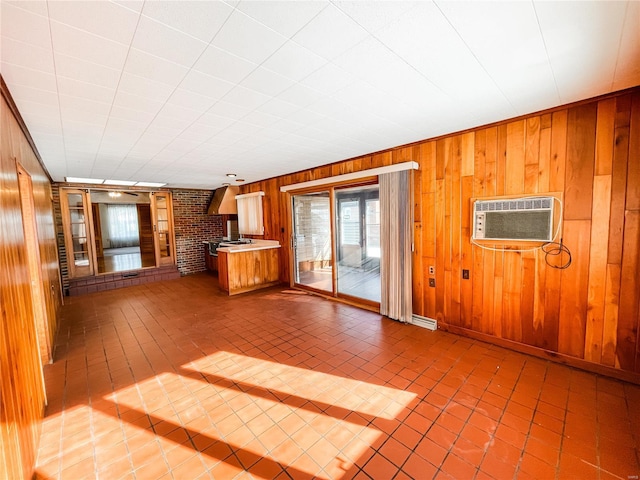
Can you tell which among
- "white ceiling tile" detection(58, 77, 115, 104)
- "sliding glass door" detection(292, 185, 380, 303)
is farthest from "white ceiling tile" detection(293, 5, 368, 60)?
"sliding glass door" detection(292, 185, 380, 303)

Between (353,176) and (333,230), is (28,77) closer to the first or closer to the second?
(353,176)

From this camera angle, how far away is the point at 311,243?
580 centimetres

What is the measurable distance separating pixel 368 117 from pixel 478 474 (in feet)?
9.21

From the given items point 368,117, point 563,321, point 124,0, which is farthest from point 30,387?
point 563,321

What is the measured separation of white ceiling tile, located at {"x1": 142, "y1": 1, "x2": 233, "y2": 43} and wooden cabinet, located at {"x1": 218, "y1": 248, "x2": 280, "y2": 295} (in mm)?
4285

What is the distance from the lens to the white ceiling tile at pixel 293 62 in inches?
60.2

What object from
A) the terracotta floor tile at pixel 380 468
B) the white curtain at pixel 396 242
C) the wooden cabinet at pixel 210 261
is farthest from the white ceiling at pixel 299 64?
the wooden cabinet at pixel 210 261

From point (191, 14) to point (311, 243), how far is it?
4713 mm

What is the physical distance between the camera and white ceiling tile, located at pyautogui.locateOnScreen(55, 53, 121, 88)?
5.13ft

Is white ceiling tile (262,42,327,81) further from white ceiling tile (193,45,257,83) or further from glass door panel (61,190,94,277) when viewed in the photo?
glass door panel (61,190,94,277)

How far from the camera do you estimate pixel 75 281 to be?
5.66m

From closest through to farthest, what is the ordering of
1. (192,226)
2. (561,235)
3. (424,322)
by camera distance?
(561,235) → (424,322) → (192,226)

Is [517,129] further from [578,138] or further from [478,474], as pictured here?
[478,474]

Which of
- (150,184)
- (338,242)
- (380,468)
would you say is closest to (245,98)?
(380,468)
